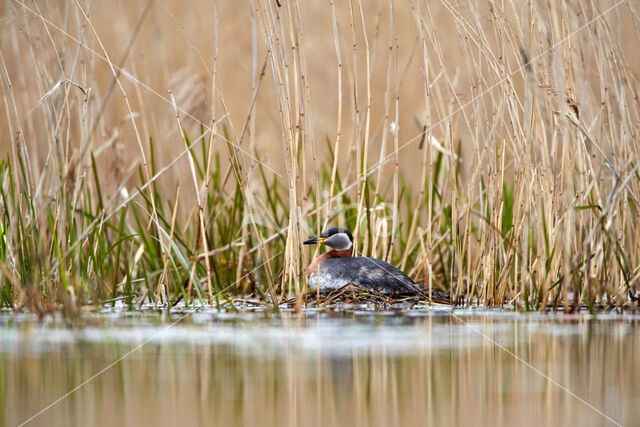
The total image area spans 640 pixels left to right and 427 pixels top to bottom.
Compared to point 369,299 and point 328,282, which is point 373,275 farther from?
point 328,282

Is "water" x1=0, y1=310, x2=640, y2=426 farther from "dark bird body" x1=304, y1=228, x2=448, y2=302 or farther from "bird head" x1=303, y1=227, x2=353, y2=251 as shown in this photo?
"bird head" x1=303, y1=227, x2=353, y2=251

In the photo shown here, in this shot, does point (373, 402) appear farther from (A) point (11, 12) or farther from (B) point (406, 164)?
(B) point (406, 164)

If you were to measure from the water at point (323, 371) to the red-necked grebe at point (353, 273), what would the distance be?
79 centimetres

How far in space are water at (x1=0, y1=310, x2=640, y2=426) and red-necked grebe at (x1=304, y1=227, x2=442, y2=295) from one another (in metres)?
0.79

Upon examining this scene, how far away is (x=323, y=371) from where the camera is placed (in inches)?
105

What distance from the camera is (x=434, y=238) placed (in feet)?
17.6

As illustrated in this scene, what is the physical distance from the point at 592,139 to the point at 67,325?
7.73ft

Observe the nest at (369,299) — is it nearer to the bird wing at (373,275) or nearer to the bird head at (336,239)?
the bird wing at (373,275)

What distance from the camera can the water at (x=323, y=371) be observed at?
2.09 m

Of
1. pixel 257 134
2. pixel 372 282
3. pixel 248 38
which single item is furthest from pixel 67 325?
pixel 257 134

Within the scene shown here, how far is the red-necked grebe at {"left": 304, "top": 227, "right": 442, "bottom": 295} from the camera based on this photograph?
15.9 feet

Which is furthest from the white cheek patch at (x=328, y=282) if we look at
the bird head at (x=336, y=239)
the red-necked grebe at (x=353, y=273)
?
the bird head at (x=336, y=239)

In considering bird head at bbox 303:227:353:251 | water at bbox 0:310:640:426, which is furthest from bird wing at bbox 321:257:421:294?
water at bbox 0:310:640:426

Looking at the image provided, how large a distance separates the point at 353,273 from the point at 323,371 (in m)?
2.34
